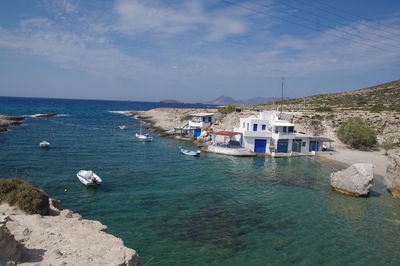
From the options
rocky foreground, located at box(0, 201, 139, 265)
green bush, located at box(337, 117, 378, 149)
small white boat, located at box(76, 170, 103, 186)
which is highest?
green bush, located at box(337, 117, 378, 149)

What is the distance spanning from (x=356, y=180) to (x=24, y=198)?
95.5 ft

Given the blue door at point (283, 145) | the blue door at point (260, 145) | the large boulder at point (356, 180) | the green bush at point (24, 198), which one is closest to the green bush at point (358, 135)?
the blue door at point (283, 145)

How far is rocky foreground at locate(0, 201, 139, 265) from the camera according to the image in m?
9.12

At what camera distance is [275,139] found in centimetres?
4866

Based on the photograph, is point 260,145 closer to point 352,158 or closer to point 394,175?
point 352,158

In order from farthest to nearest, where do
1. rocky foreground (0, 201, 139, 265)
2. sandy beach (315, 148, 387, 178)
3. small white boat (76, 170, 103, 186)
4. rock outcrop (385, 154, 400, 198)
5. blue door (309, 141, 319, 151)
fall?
blue door (309, 141, 319, 151), sandy beach (315, 148, 387, 178), rock outcrop (385, 154, 400, 198), small white boat (76, 170, 103, 186), rocky foreground (0, 201, 139, 265)

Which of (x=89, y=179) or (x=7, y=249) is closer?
(x=7, y=249)

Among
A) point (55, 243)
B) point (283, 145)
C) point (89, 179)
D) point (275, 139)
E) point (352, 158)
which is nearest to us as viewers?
point (55, 243)

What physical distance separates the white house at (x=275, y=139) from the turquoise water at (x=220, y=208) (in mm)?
7422

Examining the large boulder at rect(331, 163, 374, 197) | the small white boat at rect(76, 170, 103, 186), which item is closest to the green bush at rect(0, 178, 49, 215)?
the small white boat at rect(76, 170, 103, 186)

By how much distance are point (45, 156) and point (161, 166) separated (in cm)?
1718

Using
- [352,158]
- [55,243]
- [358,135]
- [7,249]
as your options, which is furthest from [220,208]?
[358,135]

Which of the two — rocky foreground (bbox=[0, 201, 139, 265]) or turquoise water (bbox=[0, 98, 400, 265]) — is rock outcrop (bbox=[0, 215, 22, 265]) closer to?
rocky foreground (bbox=[0, 201, 139, 265])

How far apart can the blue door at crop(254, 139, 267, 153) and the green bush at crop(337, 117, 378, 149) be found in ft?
61.5
